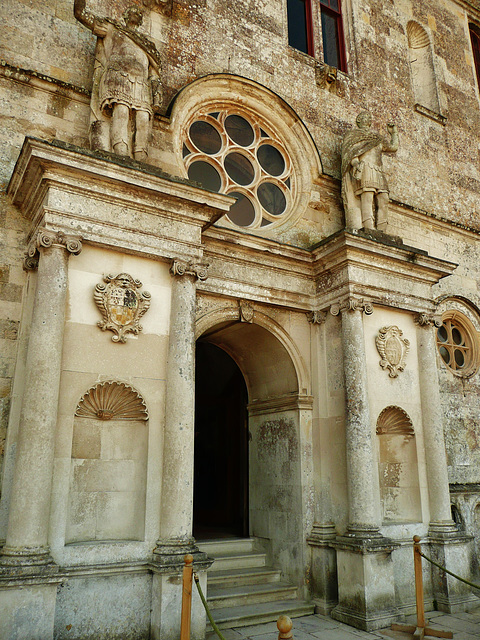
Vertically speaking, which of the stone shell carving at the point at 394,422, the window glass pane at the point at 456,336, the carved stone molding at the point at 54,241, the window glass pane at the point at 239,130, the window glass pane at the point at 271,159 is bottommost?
the stone shell carving at the point at 394,422

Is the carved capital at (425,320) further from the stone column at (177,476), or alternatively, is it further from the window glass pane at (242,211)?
the stone column at (177,476)

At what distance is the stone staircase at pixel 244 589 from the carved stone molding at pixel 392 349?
324 centimetres

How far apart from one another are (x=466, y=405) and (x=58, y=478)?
700cm

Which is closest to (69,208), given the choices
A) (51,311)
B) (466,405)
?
(51,311)

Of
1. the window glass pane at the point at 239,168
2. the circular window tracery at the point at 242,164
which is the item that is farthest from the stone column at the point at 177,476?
the window glass pane at the point at 239,168

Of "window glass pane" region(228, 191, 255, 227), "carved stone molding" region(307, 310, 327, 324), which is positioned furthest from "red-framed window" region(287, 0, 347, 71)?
"carved stone molding" region(307, 310, 327, 324)

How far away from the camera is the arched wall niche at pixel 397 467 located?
7.57m

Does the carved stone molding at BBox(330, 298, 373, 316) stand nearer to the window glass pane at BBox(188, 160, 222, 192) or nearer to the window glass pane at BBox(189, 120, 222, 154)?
the window glass pane at BBox(188, 160, 222, 192)

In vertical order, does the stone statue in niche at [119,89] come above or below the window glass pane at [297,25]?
below

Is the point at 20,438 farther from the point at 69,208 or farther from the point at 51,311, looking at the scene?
the point at 69,208

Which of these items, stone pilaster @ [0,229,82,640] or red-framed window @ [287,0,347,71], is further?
red-framed window @ [287,0,347,71]

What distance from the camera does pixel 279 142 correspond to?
29.3 ft

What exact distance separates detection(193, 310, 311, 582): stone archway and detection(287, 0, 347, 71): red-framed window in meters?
5.60

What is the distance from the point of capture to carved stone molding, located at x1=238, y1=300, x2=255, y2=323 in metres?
7.41
